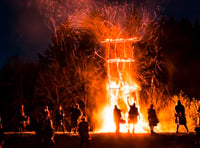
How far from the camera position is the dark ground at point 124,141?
15.1m

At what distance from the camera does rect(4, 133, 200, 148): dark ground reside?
1509 cm

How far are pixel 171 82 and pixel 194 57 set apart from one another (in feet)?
16.4

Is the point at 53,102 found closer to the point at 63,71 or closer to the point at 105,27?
the point at 63,71

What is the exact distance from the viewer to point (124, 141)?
16031 mm

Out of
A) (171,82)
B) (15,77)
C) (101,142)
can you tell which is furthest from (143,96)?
(15,77)

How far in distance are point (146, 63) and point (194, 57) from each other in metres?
8.57

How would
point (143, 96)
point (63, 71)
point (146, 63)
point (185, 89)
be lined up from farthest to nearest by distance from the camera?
point (63, 71) → point (185, 89) → point (146, 63) → point (143, 96)

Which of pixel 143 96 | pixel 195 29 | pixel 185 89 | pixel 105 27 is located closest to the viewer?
pixel 105 27

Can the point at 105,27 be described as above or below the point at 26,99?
above

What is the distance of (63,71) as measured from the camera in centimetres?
4131

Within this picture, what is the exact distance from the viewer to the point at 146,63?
1410 inches

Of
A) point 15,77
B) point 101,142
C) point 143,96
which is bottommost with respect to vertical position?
point 101,142

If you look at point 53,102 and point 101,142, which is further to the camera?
point 53,102

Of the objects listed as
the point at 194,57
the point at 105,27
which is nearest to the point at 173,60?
the point at 194,57
